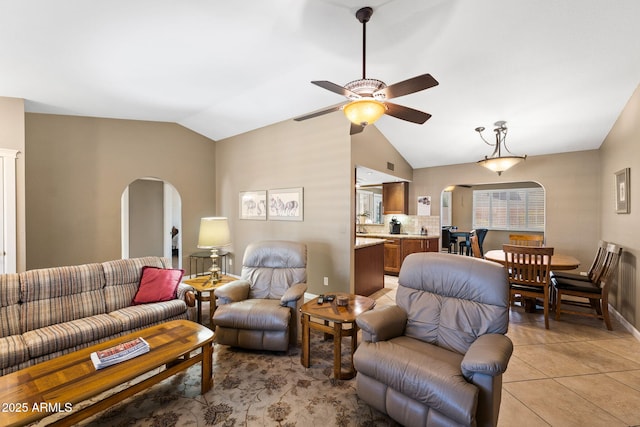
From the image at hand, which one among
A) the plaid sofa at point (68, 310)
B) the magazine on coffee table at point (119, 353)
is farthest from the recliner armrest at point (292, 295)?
the magazine on coffee table at point (119, 353)

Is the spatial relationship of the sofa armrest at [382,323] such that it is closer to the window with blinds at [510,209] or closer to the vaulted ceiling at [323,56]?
the vaulted ceiling at [323,56]

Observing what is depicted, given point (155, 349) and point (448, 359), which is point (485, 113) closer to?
point (448, 359)

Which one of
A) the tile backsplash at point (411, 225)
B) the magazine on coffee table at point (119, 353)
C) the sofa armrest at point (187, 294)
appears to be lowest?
the magazine on coffee table at point (119, 353)

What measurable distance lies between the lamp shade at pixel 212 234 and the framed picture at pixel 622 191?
4.82 meters

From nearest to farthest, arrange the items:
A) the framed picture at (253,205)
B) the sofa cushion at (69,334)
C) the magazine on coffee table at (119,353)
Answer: the magazine on coffee table at (119,353) → the sofa cushion at (69,334) → the framed picture at (253,205)

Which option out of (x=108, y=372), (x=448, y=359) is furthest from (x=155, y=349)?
(x=448, y=359)

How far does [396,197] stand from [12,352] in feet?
19.6

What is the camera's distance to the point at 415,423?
168 cm

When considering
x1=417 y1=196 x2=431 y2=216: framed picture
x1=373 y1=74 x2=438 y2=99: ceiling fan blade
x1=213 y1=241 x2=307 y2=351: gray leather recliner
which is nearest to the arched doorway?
x1=213 y1=241 x2=307 y2=351: gray leather recliner

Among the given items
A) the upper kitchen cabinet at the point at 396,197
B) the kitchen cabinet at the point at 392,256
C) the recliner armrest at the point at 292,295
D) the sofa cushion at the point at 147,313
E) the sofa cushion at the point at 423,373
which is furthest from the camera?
the upper kitchen cabinet at the point at 396,197

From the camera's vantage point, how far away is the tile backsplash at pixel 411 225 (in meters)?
5.93

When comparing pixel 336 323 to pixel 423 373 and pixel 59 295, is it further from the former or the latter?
pixel 59 295

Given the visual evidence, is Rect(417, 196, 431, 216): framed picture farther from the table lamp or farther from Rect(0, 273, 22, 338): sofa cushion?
Rect(0, 273, 22, 338): sofa cushion

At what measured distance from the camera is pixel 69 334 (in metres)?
2.24
